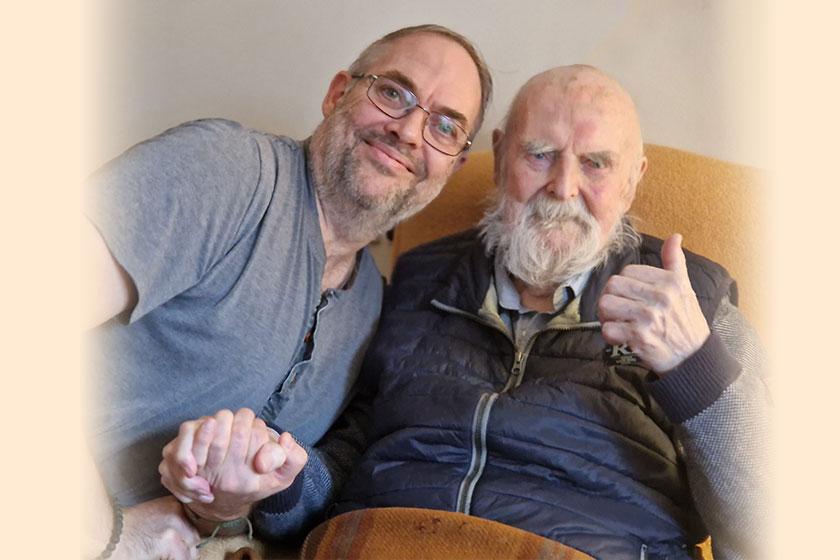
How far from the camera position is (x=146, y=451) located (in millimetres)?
1115

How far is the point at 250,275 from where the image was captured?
1.12 meters

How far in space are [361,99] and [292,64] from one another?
551 millimetres

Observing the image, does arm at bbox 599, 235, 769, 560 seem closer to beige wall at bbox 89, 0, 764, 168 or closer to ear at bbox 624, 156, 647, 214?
ear at bbox 624, 156, 647, 214

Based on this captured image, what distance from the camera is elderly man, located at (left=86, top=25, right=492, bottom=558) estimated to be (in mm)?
952

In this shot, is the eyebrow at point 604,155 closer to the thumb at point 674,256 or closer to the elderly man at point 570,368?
the elderly man at point 570,368

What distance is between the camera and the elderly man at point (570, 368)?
3.26 ft

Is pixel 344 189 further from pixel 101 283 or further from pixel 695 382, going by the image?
pixel 695 382

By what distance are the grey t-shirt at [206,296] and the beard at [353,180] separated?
0.03 meters

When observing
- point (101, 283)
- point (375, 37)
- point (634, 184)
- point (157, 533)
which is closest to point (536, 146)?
point (634, 184)

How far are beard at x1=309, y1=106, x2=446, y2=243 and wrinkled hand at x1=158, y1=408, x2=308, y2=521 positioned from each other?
1.37 ft

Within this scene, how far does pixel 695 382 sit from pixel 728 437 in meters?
0.08

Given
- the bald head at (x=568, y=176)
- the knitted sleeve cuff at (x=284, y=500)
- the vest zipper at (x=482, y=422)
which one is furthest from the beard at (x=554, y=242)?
the knitted sleeve cuff at (x=284, y=500)

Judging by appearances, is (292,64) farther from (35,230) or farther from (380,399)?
(35,230)

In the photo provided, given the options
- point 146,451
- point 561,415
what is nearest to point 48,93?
point 146,451
